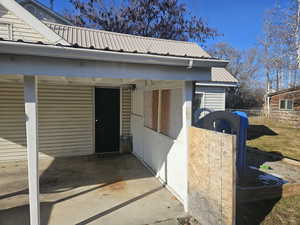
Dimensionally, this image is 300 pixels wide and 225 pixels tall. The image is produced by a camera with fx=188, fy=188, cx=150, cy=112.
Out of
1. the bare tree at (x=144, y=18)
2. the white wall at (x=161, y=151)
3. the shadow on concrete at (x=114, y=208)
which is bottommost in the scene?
the shadow on concrete at (x=114, y=208)

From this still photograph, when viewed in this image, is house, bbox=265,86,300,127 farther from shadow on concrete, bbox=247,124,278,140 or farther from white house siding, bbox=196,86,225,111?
white house siding, bbox=196,86,225,111

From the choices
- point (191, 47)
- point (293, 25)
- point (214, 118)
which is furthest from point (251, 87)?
point (214, 118)

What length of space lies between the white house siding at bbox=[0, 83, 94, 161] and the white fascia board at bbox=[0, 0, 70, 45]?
1440 mm

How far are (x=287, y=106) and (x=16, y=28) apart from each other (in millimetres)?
17792

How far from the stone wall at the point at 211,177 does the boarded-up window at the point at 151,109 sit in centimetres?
173

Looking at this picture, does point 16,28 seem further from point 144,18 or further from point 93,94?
point 144,18

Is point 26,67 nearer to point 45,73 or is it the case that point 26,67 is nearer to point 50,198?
point 45,73

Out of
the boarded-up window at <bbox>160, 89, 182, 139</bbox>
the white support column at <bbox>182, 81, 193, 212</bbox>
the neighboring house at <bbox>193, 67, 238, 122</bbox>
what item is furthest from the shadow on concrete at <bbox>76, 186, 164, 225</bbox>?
the neighboring house at <bbox>193, 67, 238, 122</bbox>

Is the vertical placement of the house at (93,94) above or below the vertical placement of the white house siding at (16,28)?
below

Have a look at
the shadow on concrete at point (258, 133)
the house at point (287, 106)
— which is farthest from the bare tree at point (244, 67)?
the shadow on concrete at point (258, 133)

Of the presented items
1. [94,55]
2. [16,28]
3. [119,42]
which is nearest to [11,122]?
[16,28]

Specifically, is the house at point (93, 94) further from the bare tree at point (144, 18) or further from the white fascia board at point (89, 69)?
the bare tree at point (144, 18)

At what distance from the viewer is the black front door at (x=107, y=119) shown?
21.0 ft

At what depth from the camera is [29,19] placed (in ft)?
17.2
